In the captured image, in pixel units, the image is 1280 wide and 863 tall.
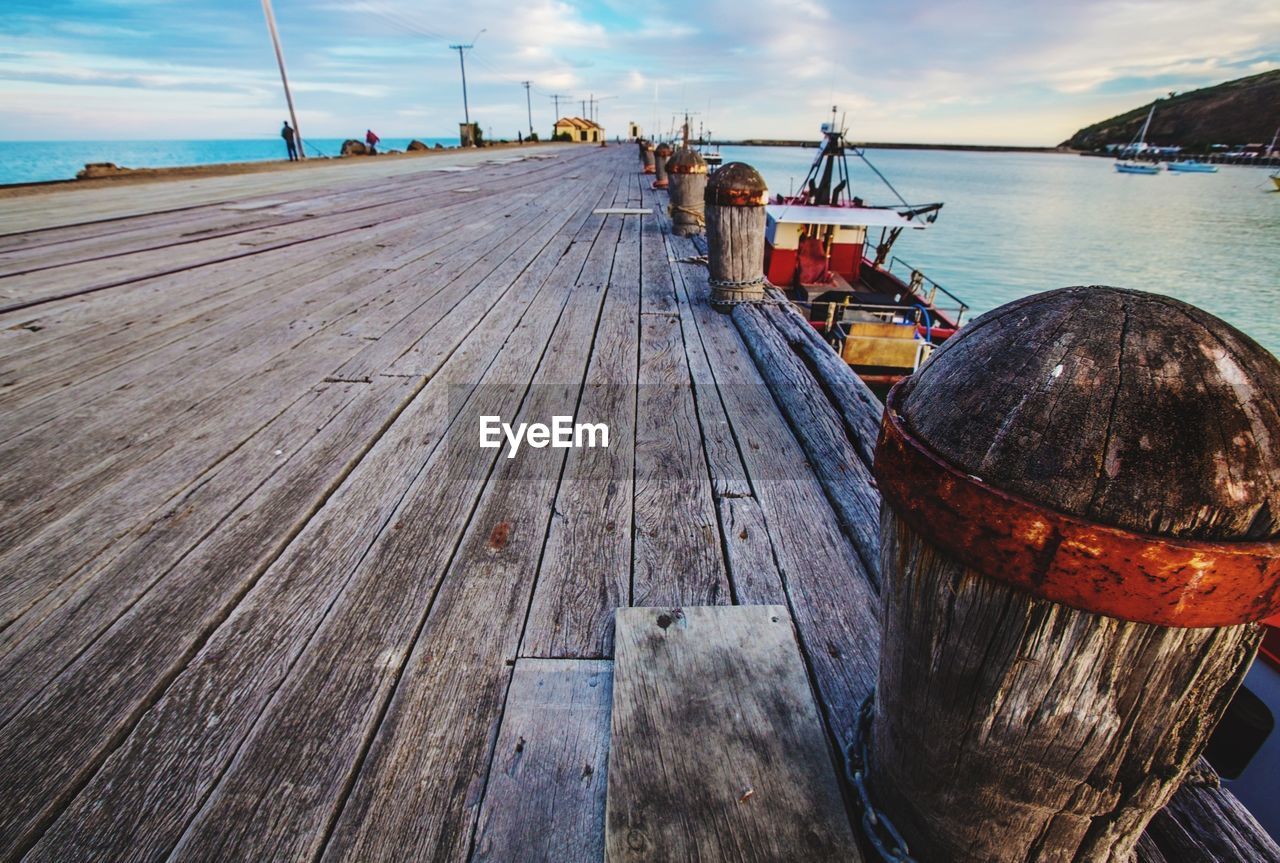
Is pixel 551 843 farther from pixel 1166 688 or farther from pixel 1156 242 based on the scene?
pixel 1156 242

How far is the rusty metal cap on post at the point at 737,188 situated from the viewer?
4105 mm

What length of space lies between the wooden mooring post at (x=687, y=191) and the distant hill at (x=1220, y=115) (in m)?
161

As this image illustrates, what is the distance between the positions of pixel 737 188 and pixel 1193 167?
152m

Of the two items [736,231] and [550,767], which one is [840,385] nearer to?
[736,231]

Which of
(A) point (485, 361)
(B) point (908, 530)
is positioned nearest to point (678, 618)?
(B) point (908, 530)

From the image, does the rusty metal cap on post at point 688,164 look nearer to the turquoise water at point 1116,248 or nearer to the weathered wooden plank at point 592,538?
the weathered wooden plank at point 592,538

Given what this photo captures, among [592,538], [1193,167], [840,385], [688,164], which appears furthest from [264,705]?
[1193,167]

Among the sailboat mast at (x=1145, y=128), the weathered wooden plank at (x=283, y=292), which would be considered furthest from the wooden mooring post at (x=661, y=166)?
the sailboat mast at (x=1145, y=128)

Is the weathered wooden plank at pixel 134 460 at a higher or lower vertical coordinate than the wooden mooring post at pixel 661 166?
lower

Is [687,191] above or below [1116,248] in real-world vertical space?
above

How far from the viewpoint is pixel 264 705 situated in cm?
141

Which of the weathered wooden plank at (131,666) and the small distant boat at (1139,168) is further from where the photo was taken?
the small distant boat at (1139,168)
